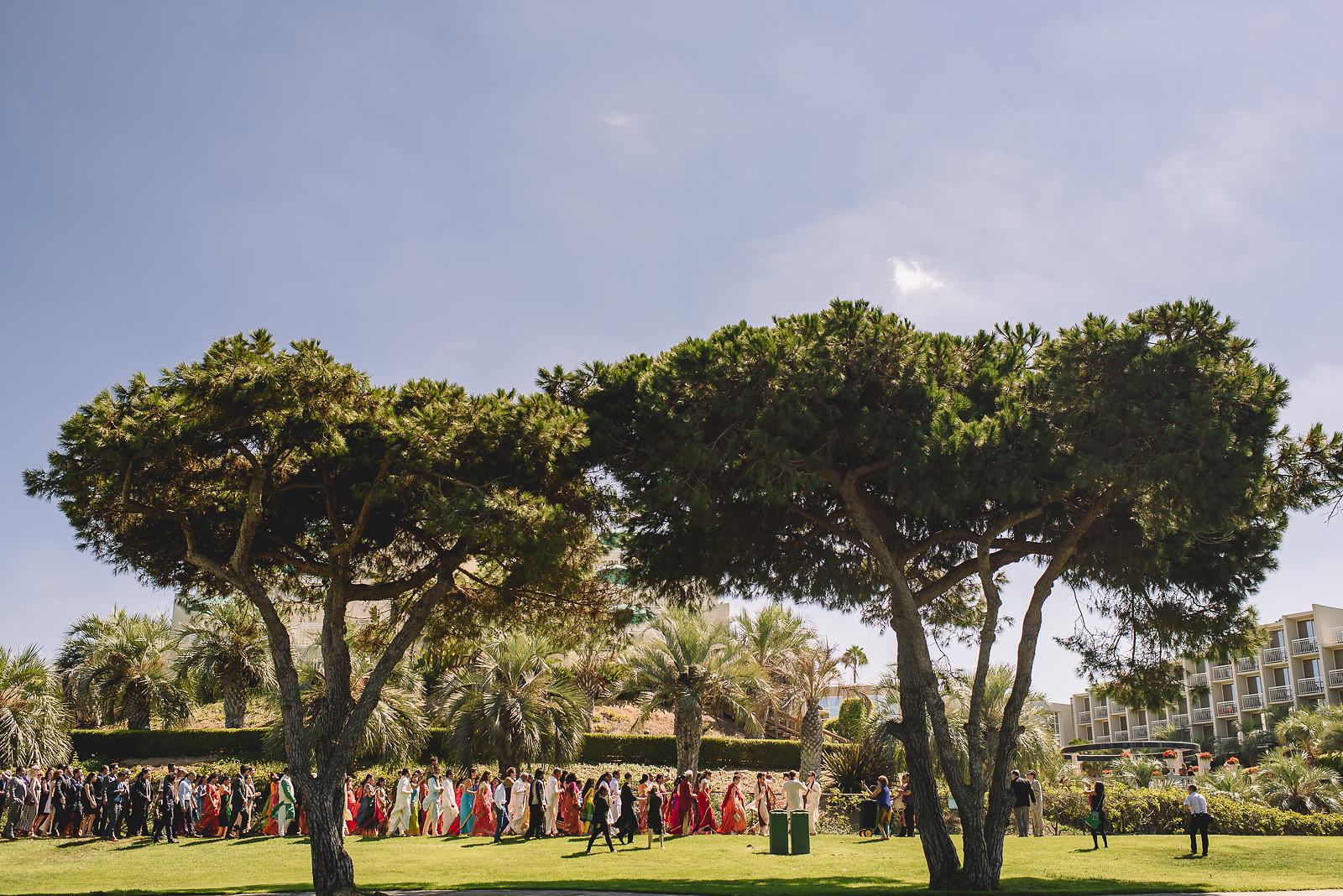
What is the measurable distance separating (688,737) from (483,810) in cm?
877

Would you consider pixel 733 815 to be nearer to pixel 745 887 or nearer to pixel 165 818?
pixel 745 887

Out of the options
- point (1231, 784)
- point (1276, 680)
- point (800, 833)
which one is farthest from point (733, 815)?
point (1276, 680)

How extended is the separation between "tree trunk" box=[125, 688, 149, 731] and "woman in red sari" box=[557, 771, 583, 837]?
20.2m

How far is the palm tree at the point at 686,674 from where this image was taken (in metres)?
31.5

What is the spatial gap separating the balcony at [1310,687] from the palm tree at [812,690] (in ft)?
177

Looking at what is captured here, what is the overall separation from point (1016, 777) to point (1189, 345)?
14768 mm

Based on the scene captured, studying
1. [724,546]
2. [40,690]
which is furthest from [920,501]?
[40,690]

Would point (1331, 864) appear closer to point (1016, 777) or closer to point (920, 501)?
point (1016, 777)

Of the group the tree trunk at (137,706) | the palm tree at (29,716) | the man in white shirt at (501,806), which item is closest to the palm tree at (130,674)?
the tree trunk at (137,706)

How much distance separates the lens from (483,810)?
24469mm

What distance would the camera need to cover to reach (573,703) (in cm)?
3164

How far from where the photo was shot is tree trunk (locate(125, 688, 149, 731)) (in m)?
36.2

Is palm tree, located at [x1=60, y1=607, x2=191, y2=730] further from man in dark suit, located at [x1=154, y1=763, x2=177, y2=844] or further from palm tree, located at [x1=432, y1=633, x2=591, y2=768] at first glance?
man in dark suit, located at [x1=154, y1=763, x2=177, y2=844]

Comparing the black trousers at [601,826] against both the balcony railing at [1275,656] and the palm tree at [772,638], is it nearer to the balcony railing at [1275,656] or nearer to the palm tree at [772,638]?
the palm tree at [772,638]
